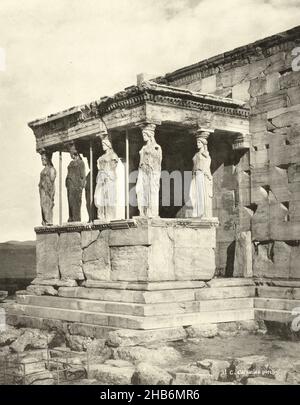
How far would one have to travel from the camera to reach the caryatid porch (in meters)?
10.3

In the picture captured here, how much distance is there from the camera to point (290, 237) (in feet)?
36.2

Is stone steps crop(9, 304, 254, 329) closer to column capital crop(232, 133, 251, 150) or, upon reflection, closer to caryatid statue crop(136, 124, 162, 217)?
caryatid statue crop(136, 124, 162, 217)

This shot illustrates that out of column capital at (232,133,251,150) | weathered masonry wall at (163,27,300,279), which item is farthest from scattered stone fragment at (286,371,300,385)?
column capital at (232,133,251,150)

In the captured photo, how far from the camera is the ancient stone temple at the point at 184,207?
34.4 feet

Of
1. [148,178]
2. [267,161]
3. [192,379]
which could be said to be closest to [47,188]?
[148,178]

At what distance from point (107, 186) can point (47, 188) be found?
6.53 ft

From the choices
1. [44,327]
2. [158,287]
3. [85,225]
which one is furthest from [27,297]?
[158,287]

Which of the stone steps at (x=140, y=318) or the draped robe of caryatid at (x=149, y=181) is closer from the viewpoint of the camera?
the stone steps at (x=140, y=318)

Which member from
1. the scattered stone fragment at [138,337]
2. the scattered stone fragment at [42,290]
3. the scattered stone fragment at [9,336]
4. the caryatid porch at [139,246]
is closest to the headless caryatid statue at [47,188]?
the caryatid porch at [139,246]

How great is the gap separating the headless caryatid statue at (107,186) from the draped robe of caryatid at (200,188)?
1.35m

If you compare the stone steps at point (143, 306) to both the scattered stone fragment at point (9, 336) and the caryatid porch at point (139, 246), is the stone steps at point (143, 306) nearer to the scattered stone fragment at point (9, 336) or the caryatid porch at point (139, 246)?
the caryatid porch at point (139, 246)

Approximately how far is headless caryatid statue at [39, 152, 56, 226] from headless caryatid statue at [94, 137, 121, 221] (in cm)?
179

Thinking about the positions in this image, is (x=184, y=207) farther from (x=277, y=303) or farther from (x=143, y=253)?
(x=277, y=303)

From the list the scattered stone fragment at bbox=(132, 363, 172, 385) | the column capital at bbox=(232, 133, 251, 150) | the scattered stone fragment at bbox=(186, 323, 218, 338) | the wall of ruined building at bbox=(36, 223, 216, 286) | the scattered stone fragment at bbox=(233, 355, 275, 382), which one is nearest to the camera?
the scattered stone fragment at bbox=(132, 363, 172, 385)
